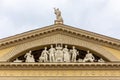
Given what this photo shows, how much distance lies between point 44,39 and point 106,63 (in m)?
4.04

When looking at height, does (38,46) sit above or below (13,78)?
above

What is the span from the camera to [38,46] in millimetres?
26609

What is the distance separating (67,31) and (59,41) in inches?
30.2

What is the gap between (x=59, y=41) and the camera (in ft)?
87.6

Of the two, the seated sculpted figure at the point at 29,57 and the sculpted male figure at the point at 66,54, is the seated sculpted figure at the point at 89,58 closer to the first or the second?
the sculpted male figure at the point at 66,54

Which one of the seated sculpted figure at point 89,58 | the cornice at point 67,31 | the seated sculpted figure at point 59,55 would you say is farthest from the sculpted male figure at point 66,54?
the cornice at point 67,31

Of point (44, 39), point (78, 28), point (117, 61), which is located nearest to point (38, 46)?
point (44, 39)

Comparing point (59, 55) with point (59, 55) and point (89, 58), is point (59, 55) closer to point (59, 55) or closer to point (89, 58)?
point (59, 55)

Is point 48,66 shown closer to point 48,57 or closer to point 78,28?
point 48,57

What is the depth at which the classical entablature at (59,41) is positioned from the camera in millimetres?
26234

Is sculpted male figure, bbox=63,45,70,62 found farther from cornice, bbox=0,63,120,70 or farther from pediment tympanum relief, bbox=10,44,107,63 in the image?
cornice, bbox=0,63,120,70

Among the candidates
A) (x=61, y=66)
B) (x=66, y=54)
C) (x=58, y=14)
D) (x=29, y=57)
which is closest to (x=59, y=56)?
(x=66, y=54)

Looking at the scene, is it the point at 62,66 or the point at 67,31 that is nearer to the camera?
the point at 62,66

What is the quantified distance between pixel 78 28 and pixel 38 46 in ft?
8.51
